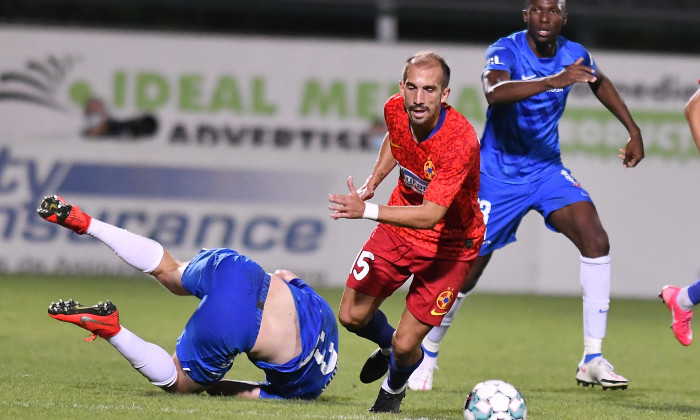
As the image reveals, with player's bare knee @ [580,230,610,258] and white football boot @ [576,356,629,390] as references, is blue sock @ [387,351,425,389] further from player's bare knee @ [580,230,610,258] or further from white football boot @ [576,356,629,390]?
player's bare knee @ [580,230,610,258]

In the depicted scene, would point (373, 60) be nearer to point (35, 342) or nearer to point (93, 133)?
point (93, 133)

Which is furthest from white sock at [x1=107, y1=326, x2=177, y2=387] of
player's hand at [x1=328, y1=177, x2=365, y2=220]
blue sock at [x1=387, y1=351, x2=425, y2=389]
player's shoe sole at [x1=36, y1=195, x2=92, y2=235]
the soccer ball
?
the soccer ball

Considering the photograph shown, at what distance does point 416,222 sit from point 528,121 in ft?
7.30

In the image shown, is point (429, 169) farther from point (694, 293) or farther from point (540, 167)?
point (694, 293)

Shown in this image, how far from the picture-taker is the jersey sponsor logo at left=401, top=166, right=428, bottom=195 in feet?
18.3

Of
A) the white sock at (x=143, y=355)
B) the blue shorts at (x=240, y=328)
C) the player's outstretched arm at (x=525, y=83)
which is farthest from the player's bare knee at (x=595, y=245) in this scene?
the white sock at (x=143, y=355)

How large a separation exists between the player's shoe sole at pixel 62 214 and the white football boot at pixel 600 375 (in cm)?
315

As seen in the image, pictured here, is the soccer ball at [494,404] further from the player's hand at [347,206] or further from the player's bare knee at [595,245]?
the player's bare knee at [595,245]

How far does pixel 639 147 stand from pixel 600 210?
698 cm

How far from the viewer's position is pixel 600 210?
13.7 metres

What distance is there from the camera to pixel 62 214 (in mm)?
5656

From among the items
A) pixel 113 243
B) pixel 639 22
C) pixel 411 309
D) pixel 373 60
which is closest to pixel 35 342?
pixel 113 243

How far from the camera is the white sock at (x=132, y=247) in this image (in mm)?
5797

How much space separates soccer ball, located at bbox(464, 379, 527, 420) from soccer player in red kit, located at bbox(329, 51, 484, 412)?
1.80 ft
